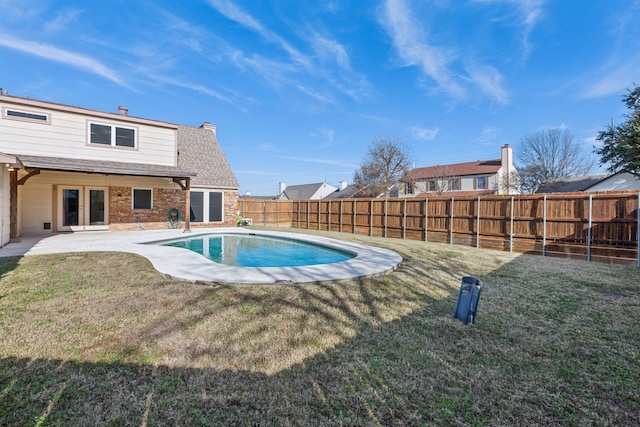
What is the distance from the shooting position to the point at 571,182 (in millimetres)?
24906

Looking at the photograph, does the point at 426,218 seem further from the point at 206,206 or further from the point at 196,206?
the point at 196,206

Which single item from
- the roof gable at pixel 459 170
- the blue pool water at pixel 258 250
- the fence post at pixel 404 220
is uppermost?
the roof gable at pixel 459 170

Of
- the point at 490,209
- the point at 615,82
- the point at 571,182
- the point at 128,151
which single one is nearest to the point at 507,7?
the point at 490,209

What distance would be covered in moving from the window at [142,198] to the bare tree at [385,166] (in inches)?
946

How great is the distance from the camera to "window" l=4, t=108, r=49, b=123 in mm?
10859

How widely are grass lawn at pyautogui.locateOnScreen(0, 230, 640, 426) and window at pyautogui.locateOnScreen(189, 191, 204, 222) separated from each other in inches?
444

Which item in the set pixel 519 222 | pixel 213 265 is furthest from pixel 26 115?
pixel 519 222

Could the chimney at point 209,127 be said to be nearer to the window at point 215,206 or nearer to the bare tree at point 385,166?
the window at point 215,206

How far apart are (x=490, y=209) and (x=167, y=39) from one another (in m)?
14.7

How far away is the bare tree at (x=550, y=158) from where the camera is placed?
107 ft

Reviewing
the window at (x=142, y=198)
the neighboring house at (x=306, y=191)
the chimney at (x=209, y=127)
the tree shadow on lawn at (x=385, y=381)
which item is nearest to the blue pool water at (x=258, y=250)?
the window at (x=142, y=198)

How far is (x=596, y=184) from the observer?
21.6 metres

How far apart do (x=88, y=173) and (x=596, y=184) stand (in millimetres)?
31347

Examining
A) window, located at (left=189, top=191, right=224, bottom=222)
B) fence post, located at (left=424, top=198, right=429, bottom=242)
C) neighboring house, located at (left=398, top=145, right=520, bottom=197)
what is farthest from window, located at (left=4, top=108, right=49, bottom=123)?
neighboring house, located at (left=398, top=145, right=520, bottom=197)
